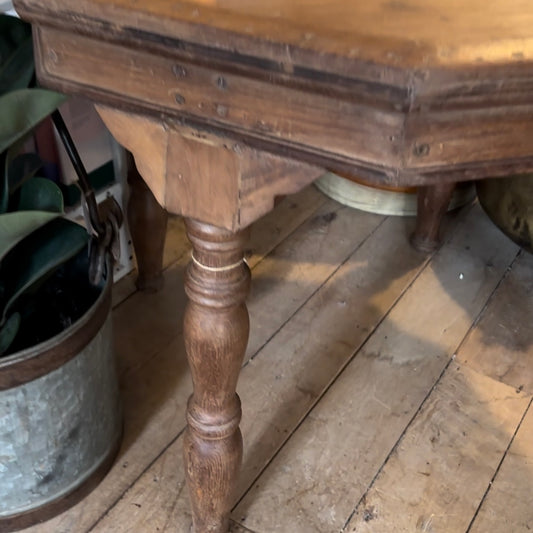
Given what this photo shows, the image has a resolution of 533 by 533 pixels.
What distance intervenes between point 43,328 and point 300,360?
Answer: 0.44 metres

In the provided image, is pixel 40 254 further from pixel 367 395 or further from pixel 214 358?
pixel 367 395

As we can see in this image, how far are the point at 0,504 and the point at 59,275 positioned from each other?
0.29 m

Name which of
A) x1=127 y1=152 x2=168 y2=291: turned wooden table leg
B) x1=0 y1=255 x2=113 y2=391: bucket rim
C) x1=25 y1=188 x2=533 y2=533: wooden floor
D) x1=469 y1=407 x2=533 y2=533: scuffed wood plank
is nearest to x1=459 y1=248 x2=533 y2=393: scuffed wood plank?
x1=25 y1=188 x2=533 y2=533: wooden floor

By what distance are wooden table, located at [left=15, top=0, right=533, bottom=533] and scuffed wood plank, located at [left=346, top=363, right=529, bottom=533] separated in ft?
1.49

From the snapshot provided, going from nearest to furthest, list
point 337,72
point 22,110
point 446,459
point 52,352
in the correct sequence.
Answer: point 337,72
point 22,110
point 52,352
point 446,459

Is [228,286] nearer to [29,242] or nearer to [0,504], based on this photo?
[29,242]

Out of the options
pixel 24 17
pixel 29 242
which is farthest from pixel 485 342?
pixel 24 17

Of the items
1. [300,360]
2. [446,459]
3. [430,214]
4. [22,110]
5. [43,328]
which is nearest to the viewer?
[22,110]

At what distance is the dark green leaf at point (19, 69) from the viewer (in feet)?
2.27

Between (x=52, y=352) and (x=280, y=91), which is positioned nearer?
(x=280, y=91)

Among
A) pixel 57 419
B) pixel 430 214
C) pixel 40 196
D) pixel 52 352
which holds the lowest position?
pixel 430 214

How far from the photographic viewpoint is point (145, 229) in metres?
1.12

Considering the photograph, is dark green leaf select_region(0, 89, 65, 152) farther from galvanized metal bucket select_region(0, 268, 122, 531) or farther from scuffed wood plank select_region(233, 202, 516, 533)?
scuffed wood plank select_region(233, 202, 516, 533)

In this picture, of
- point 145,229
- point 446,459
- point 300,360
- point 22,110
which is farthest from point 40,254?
point 446,459
